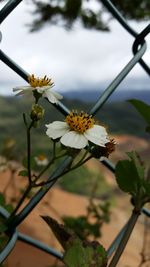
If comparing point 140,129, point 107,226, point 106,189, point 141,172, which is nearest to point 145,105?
point 141,172

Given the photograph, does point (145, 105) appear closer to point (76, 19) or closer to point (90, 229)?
point (90, 229)

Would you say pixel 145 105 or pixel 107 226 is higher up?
pixel 145 105

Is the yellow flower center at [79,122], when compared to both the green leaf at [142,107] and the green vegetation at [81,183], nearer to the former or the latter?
the green leaf at [142,107]

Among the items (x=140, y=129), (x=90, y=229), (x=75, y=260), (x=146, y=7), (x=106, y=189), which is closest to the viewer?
(x=75, y=260)

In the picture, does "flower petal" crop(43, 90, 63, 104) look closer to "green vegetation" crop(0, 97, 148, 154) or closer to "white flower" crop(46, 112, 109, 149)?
"white flower" crop(46, 112, 109, 149)

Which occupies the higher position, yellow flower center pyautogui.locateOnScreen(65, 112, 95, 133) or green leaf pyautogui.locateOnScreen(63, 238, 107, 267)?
yellow flower center pyautogui.locateOnScreen(65, 112, 95, 133)

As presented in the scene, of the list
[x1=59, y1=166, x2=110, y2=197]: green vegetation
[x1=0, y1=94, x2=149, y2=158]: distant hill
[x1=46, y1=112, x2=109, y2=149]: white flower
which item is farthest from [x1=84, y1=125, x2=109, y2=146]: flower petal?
[x1=59, y1=166, x2=110, y2=197]: green vegetation

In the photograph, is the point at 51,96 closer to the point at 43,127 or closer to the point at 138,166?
the point at 138,166
